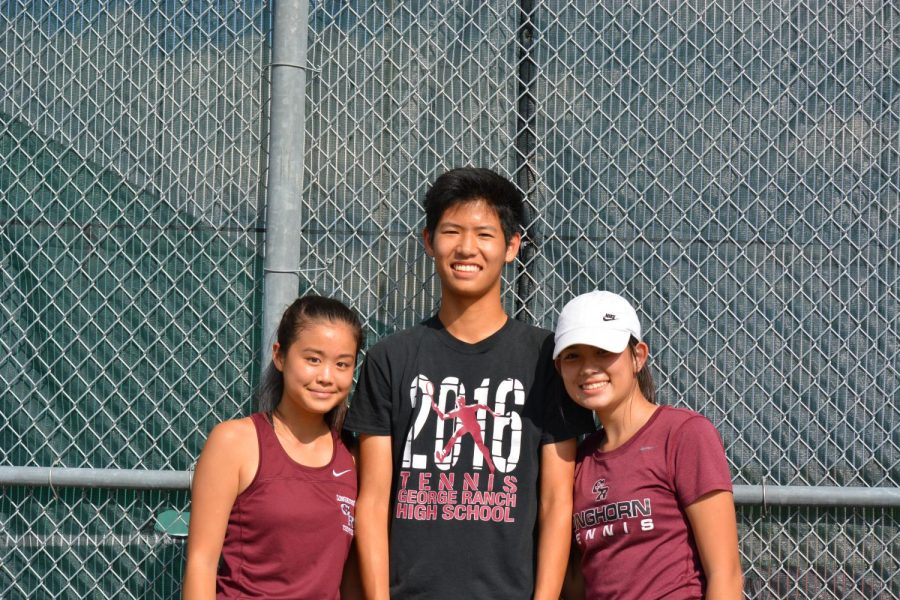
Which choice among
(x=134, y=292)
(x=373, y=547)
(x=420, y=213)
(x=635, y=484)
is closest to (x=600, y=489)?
(x=635, y=484)

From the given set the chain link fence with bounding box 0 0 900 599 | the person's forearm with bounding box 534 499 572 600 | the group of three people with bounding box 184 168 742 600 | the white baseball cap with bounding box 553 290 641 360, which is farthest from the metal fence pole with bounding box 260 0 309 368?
the person's forearm with bounding box 534 499 572 600

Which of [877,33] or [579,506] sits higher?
[877,33]

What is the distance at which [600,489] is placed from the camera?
2.20 metres

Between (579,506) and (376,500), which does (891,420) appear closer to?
(579,506)

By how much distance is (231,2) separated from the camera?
116 inches

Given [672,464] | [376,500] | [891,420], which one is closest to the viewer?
[672,464]

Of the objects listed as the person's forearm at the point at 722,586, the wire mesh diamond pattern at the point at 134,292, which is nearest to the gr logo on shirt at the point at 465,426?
the person's forearm at the point at 722,586

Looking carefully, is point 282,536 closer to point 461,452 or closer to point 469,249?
point 461,452

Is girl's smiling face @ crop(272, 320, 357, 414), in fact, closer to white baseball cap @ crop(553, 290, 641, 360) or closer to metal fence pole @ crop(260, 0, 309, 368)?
metal fence pole @ crop(260, 0, 309, 368)

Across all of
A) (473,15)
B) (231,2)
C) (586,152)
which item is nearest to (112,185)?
(231,2)

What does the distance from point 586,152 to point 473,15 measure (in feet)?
2.06

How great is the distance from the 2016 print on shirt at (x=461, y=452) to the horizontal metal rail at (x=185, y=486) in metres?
0.86

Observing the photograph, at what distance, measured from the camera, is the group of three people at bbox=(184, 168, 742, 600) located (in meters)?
2.13

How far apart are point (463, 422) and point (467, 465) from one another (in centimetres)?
12
